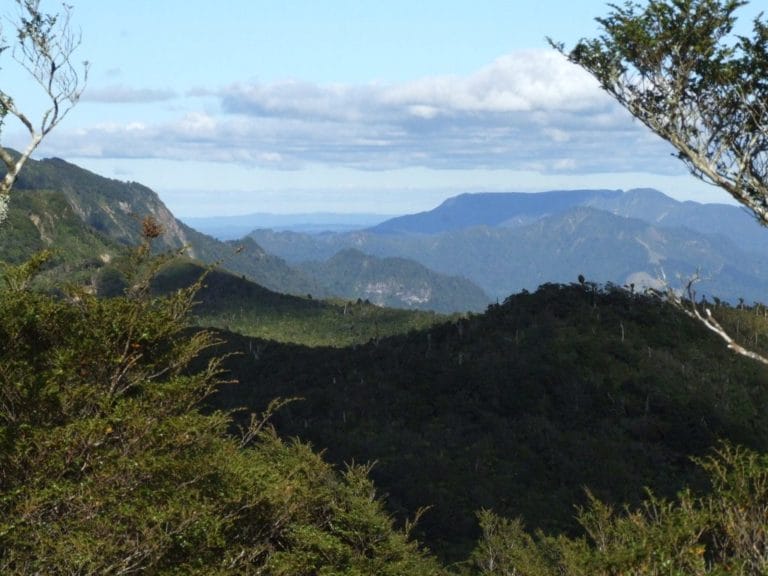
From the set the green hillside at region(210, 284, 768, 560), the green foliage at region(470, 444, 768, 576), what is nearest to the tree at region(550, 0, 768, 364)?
the green foliage at region(470, 444, 768, 576)

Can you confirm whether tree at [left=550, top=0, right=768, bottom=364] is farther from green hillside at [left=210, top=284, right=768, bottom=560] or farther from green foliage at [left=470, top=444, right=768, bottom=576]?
green hillside at [left=210, top=284, right=768, bottom=560]

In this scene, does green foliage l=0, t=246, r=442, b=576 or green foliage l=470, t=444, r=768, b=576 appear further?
green foliage l=470, t=444, r=768, b=576

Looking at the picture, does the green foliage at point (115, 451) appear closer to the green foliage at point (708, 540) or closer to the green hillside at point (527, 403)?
the green foliage at point (708, 540)

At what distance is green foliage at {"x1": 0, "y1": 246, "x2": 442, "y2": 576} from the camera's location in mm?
18359

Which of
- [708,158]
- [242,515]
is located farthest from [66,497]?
[708,158]

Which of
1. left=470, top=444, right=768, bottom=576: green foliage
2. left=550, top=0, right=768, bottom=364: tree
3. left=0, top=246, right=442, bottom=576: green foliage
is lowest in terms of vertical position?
left=470, top=444, right=768, bottom=576: green foliage

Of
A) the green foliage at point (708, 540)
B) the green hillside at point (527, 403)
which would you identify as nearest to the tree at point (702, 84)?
the green foliage at point (708, 540)

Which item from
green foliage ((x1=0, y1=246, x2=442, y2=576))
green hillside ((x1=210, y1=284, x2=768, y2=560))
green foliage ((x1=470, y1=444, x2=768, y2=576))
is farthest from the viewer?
green hillside ((x1=210, y1=284, x2=768, y2=560))

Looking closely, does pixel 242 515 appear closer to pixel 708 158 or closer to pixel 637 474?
pixel 708 158

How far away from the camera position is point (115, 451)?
1970 centimetres

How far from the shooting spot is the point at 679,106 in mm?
24219

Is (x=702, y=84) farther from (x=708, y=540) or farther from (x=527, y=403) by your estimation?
(x=527, y=403)

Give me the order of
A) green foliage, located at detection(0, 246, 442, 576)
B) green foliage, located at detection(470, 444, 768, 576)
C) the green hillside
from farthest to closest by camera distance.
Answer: the green hillside → green foliage, located at detection(470, 444, 768, 576) → green foliage, located at detection(0, 246, 442, 576)

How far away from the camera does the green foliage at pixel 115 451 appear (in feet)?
60.2
